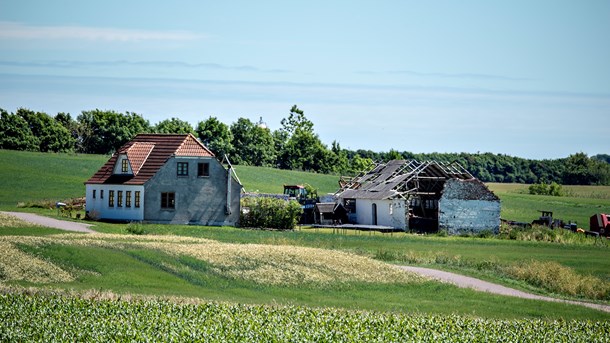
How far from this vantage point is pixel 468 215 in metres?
90.1

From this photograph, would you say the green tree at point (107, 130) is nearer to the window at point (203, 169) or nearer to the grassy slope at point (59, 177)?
the grassy slope at point (59, 177)

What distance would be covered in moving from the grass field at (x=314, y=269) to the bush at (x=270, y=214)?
69.7 inches

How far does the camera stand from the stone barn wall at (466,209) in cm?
8919

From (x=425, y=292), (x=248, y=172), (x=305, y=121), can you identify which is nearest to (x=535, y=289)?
(x=425, y=292)

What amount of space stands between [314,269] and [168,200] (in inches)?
1361

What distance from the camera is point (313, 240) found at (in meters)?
69.8

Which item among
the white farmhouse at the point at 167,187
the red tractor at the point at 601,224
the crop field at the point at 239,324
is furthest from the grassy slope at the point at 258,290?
the red tractor at the point at 601,224

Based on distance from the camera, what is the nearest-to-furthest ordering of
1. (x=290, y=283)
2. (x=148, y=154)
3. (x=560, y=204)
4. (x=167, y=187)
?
(x=290, y=283) < (x=167, y=187) < (x=148, y=154) < (x=560, y=204)

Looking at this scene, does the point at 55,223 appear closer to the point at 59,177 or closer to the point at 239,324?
the point at 59,177

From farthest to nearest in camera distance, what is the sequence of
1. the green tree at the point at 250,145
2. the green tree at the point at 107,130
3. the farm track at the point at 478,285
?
the green tree at the point at 250,145 < the green tree at the point at 107,130 < the farm track at the point at 478,285

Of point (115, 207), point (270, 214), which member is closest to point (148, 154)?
point (115, 207)

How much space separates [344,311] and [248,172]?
102m

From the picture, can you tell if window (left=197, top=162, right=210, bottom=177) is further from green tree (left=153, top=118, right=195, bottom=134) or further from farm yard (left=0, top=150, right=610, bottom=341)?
green tree (left=153, top=118, right=195, bottom=134)

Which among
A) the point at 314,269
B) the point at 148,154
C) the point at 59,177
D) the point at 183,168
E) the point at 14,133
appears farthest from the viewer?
the point at 14,133
